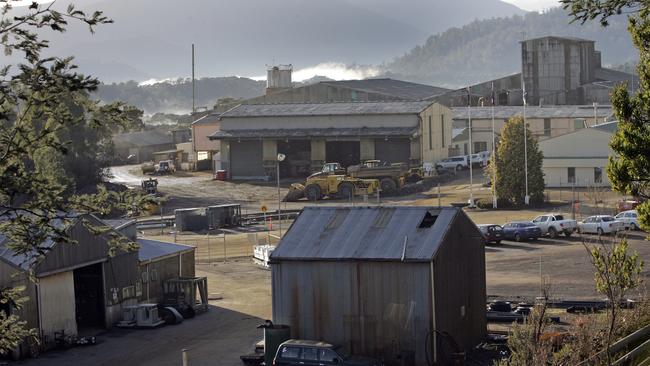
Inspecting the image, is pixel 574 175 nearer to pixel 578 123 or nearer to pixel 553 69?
pixel 578 123

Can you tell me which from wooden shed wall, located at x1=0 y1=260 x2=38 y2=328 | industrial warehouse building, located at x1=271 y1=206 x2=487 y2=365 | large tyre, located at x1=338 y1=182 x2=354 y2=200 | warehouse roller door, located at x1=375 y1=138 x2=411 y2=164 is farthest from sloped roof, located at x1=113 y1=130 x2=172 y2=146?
industrial warehouse building, located at x1=271 y1=206 x2=487 y2=365

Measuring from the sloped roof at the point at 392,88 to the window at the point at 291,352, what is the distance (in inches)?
2823

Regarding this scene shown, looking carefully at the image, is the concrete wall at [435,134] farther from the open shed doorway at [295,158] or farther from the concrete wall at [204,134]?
the concrete wall at [204,134]

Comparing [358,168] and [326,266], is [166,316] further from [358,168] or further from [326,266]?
[358,168]

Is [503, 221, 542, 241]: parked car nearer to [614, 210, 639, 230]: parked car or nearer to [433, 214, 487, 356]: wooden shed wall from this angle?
[614, 210, 639, 230]: parked car

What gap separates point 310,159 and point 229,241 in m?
24.4

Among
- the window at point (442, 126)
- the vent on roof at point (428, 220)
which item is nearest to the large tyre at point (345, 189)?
the window at point (442, 126)

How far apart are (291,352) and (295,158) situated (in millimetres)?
51013

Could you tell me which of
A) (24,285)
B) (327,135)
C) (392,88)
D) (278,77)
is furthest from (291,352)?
(278,77)

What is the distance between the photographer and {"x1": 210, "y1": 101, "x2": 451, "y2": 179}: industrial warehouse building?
6838 cm

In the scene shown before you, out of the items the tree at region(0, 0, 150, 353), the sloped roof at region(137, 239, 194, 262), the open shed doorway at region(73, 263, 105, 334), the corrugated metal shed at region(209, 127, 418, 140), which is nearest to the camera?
the tree at region(0, 0, 150, 353)

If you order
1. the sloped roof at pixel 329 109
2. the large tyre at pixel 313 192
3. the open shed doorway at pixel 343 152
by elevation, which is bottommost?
the large tyre at pixel 313 192

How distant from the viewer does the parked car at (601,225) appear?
42.3 m

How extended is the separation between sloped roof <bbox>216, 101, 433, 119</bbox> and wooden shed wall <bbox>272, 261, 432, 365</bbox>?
4385cm
